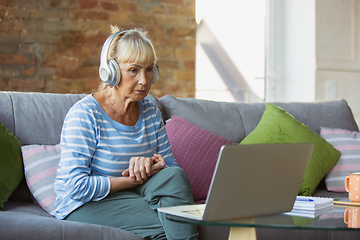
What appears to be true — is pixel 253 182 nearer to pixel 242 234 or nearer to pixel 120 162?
pixel 242 234

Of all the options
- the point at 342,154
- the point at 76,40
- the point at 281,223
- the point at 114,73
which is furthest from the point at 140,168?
the point at 76,40

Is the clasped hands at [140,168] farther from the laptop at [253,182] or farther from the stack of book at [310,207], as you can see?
the stack of book at [310,207]

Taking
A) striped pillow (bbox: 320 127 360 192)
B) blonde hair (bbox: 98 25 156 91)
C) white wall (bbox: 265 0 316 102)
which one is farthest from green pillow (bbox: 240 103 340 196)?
white wall (bbox: 265 0 316 102)

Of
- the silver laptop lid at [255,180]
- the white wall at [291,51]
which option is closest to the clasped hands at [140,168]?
the silver laptop lid at [255,180]

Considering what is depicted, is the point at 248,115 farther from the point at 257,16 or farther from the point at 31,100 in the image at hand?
the point at 257,16

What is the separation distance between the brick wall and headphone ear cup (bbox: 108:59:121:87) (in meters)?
1.66

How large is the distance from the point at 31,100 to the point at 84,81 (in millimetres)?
1239

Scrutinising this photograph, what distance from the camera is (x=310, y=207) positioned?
108 cm

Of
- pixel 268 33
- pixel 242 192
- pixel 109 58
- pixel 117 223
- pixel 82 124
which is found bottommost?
pixel 117 223

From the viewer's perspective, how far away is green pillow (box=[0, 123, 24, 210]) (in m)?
1.60

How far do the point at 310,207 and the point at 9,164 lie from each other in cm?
120

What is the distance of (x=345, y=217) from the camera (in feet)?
3.38

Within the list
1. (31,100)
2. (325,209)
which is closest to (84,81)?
(31,100)

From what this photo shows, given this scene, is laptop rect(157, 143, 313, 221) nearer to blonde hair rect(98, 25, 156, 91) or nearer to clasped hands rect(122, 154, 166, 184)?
clasped hands rect(122, 154, 166, 184)
